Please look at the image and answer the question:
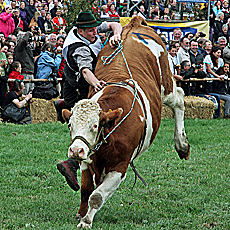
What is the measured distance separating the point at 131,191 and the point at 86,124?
208cm

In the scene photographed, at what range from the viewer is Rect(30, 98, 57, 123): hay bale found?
10.6 metres

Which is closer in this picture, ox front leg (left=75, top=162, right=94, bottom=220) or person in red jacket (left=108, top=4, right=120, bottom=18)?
ox front leg (left=75, top=162, right=94, bottom=220)

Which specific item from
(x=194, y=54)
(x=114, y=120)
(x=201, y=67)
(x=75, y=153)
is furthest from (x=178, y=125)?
(x=194, y=54)

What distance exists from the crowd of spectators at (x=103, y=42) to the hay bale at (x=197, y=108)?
20.2 inches

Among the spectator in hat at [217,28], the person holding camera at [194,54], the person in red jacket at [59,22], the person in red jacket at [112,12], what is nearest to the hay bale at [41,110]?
the person in red jacket at [59,22]

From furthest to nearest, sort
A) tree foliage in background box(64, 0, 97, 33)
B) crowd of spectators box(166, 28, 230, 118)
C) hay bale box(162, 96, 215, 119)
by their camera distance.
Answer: tree foliage in background box(64, 0, 97, 33) → crowd of spectators box(166, 28, 230, 118) → hay bale box(162, 96, 215, 119)

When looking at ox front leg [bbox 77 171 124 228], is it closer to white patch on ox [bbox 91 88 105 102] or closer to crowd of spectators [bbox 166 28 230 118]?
white patch on ox [bbox 91 88 105 102]

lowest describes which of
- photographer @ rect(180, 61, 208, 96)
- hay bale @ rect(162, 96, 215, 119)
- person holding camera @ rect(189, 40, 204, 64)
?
hay bale @ rect(162, 96, 215, 119)

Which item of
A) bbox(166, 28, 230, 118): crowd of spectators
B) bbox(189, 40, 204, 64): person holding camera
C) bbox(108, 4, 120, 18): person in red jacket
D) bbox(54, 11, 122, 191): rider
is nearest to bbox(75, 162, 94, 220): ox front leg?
bbox(54, 11, 122, 191): rider

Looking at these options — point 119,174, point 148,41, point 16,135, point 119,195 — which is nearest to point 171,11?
point 16,135

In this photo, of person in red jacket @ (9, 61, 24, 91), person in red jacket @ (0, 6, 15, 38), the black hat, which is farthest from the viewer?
person in red jacket @ (0, 6, 15, 38)

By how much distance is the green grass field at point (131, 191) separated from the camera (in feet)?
14.8

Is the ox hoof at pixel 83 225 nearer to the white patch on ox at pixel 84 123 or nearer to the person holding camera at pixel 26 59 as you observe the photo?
the white patch on ox at pixel 84 123

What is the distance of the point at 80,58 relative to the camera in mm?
4934
